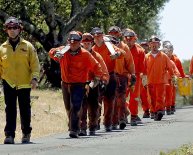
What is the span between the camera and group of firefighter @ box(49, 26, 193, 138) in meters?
15.1

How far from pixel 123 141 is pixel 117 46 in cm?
485

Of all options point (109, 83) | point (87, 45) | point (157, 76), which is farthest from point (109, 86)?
point (157, 76)

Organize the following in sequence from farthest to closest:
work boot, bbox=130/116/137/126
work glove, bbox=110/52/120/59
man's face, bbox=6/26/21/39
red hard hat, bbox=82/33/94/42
→ work boot, bbox=130/116/137/126 → work glove, bbox=110/52/120/59 → red hard hat, bbox=82/33/94/42 → man's face, bbox=6/26/21/39

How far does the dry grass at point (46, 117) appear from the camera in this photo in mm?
18047

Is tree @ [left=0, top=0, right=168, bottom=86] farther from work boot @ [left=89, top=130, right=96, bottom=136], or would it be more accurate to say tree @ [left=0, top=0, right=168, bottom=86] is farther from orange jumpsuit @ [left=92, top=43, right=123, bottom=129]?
work boot @ [left=89, top=130, right=96, bottom=136]

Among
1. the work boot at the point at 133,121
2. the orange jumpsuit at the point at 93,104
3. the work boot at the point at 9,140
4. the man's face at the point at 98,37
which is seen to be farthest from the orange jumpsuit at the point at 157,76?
the work boot at the point at 9,140

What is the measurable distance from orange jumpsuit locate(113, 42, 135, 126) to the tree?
1795 cm

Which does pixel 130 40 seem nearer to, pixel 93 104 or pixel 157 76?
pixel 157 76

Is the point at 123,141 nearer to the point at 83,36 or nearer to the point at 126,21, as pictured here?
the point at 83,36

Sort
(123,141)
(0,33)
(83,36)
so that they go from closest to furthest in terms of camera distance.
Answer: (123,141)
(83,36)
(0,33)

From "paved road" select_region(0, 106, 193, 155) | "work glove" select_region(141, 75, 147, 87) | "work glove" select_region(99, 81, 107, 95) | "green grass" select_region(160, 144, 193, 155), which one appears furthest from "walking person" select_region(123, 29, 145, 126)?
"green grass" select_region(160, 144, 193, 155)

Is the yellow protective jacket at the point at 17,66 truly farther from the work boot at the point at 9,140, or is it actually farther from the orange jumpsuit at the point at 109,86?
the orange jumpsuit at the point at 109,86

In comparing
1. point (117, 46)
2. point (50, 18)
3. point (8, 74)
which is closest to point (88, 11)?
point (50, 18)

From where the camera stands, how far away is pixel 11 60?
13984 mm
